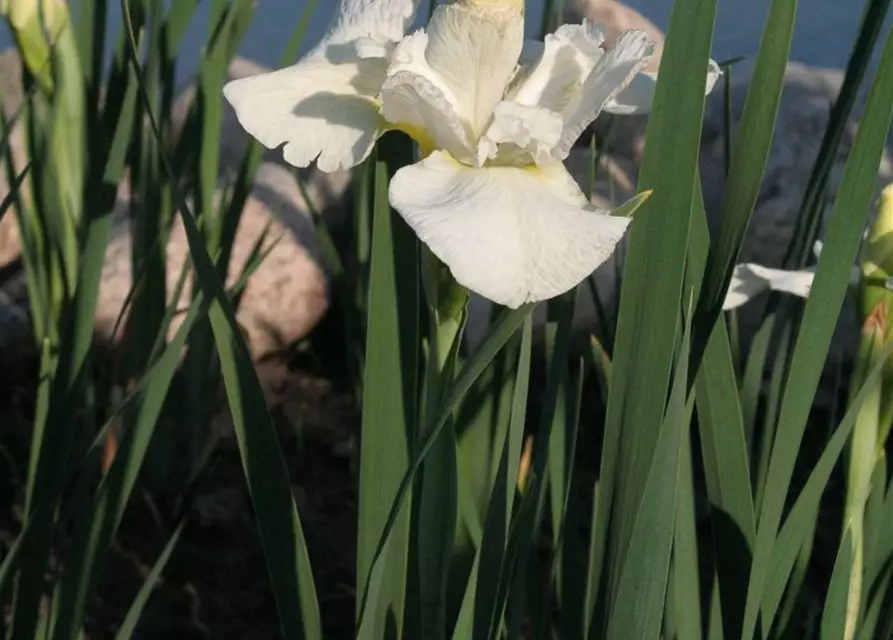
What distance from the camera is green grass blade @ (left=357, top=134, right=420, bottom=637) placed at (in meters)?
0.42

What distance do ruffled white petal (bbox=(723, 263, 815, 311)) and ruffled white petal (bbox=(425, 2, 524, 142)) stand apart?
0.64 feet

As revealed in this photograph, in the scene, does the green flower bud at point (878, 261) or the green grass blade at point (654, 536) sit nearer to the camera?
the green grass blade at point (654, 536)

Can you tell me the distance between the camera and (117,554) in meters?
0.91

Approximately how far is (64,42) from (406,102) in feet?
1.44

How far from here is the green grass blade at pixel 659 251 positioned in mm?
336

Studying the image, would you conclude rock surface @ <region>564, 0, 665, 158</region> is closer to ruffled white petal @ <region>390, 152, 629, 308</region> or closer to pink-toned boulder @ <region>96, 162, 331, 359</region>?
pink-toned boulder @ <region>96, 162, 331, 359</region>

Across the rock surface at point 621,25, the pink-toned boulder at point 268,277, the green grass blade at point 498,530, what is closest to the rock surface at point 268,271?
the pink-toned boulder at point 268,277

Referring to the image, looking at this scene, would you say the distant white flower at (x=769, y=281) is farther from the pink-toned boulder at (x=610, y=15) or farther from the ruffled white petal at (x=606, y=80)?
the pink-toned boulder at (x=610, y=15)

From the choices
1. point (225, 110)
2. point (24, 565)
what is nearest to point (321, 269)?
point (225, 110)

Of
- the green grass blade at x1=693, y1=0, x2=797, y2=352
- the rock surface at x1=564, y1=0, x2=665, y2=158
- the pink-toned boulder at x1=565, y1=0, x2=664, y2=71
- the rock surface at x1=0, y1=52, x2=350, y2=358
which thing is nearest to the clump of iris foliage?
the green grass blade at x1=693, y1=0, x2=797, y2=352

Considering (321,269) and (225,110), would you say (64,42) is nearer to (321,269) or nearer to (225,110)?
(321,269)

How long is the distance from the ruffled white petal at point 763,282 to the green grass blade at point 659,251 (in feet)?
0.54

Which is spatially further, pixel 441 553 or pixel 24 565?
pixel 24 565

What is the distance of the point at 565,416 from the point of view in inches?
22.5
